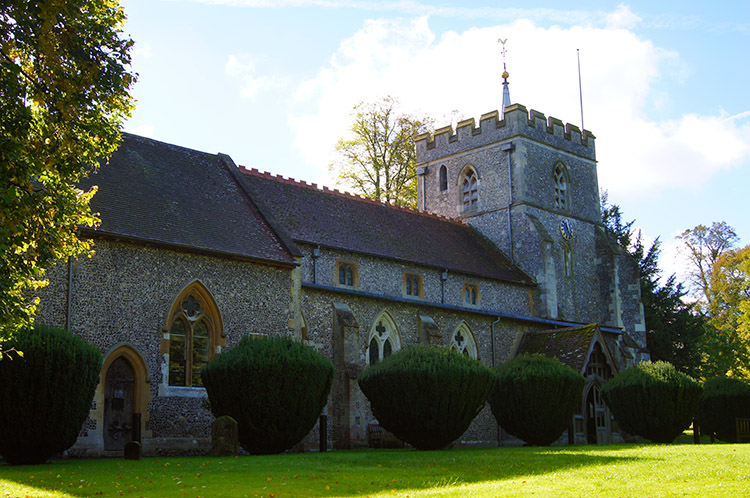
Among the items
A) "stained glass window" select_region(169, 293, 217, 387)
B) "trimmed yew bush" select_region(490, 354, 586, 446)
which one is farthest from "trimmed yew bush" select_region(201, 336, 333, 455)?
"trimmed yew bush" select_region(490, 354, 586, 446)

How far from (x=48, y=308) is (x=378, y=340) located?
1053cm

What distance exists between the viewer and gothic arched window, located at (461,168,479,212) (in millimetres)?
35250

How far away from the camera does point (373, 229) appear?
1097 inches

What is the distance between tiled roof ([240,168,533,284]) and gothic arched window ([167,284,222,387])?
4064 millimetres

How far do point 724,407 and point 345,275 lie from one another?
42.2ft

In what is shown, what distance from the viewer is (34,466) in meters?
13.5

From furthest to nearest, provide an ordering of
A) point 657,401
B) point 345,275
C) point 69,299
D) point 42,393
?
point 345,275 → point 657,401 → point 69,299 → point 42,393

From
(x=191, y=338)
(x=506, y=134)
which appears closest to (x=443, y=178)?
(x=506, y=134)

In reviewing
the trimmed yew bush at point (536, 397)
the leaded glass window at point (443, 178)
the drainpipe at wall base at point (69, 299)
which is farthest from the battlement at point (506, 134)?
the drainpipe at wall base at point (69, 299)

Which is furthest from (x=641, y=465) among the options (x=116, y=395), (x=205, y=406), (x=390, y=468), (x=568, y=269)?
(x=568, y=269)

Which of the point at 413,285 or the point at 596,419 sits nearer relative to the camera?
the point at 596,419

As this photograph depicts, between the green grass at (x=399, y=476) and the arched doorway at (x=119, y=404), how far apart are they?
2578mm

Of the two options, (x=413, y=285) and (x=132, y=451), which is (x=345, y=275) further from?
(x=132, y=451)

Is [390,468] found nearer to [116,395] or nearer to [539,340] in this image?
[116,395]
